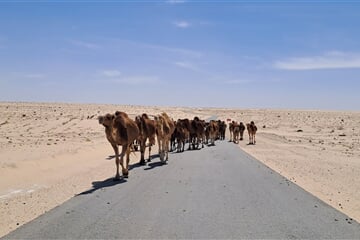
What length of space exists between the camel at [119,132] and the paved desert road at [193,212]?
0.78 m

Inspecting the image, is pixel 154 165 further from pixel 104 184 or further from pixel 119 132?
pixel 104 184

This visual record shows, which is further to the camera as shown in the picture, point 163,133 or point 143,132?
point 163,133

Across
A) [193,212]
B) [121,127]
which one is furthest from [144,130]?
[193,212]

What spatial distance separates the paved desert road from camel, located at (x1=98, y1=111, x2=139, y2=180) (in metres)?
0.78

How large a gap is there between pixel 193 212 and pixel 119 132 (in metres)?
5.90

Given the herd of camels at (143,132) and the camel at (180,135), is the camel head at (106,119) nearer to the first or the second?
the herd of camels at (143,132)

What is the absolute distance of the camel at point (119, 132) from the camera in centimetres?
1409

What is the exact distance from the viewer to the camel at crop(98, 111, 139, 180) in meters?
14.1

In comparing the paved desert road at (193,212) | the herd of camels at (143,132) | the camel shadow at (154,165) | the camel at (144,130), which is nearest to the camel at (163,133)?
the herd of camels at (143,132)

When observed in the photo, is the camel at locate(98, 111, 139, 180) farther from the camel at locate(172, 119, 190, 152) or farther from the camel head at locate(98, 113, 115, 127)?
the camel at locate(172, 119, 190, 152)

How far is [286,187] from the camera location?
507 inches

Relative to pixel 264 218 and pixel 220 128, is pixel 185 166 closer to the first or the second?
pixel 264 218

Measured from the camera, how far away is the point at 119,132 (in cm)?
1463

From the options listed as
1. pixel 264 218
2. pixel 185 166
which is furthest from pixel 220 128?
pixel 264 218
